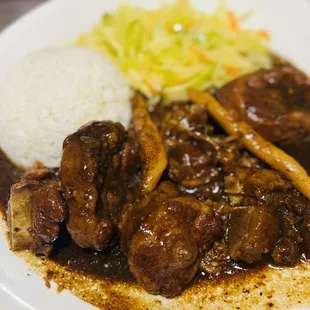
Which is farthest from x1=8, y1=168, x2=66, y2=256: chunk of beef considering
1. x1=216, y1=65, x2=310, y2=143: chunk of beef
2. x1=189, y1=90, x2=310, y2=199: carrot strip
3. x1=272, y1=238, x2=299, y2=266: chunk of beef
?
x1=216, y1=65, x2=310, y2=143: chunk of beef

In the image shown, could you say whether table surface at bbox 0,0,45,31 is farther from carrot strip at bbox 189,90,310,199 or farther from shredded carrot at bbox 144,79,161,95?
carrot strip at bbox 189,90,310,199

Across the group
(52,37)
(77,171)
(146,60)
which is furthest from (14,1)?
(77,171)

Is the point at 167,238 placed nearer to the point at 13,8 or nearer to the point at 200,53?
the point at 200,53

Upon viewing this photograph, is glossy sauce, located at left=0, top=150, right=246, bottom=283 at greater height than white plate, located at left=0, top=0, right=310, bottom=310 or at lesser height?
lesser

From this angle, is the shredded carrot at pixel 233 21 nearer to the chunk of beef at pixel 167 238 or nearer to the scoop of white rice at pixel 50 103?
the scoop of white rice at pixel 50 103

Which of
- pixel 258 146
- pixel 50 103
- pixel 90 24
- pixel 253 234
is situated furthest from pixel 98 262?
pixel 90 24

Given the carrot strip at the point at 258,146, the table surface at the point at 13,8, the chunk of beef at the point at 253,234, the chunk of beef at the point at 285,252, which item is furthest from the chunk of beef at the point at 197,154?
the table surface at the point at 13,8

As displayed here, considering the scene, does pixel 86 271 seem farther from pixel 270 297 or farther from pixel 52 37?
pixel 52 37
